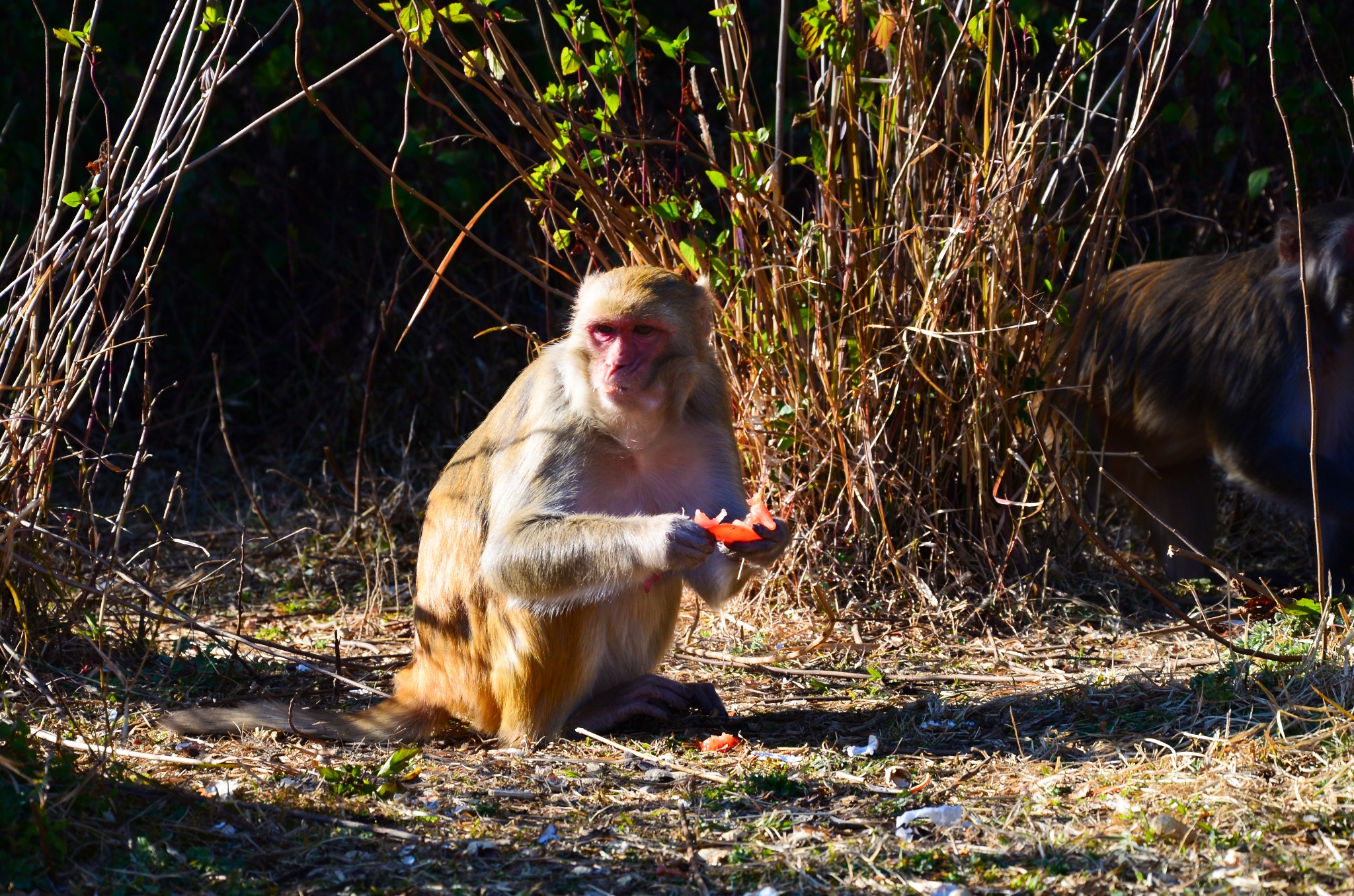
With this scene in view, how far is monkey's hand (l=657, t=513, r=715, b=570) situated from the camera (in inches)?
127

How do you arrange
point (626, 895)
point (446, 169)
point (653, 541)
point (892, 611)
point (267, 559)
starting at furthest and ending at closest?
point (446, 169)
point (267, 559)
point (892, 611)
point (653, 541)
point (626, 895)

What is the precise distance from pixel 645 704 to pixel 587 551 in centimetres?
55

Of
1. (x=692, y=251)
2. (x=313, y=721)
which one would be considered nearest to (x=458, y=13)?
(x=692, y=251)

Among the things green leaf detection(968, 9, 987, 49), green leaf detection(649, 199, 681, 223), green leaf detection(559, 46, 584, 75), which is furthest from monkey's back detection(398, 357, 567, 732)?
green leaf detection(968, 9, 987, 49)

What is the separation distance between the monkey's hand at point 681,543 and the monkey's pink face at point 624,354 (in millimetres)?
331

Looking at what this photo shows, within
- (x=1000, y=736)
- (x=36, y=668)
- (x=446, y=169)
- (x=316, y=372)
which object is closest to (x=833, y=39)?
(x=1000, y=736)

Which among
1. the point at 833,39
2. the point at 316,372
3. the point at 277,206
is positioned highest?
the point at 833,39

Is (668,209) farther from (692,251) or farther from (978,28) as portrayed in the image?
(978,28)

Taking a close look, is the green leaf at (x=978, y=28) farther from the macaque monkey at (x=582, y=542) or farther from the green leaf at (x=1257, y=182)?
Result: the green leaf at (x=1257, y=182)

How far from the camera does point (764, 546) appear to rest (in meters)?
3.39

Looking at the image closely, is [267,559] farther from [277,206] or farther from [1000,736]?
[1000,736]

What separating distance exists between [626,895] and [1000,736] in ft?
4.15

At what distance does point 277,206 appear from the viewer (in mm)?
7023

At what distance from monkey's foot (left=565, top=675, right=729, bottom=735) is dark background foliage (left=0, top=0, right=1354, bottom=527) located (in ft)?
9.27
